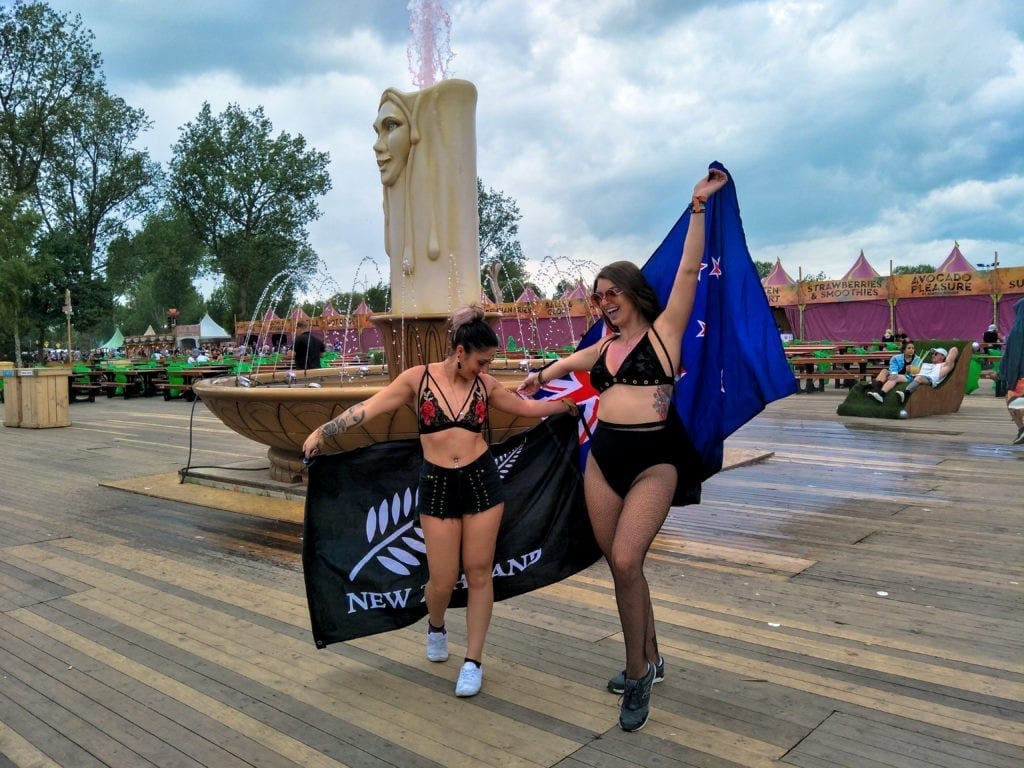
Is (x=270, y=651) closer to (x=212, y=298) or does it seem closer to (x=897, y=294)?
(x=897, y=294)

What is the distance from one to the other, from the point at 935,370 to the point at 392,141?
947 cm

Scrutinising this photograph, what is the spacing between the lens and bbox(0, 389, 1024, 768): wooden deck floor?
2992 millimetres

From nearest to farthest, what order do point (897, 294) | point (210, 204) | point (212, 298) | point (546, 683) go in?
point (546, 683), point (897, 294), point (210, 204), point (212, 298)

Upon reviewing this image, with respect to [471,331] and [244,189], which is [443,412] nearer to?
[471,331]

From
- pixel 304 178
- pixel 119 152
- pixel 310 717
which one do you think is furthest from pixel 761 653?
pixel 304 178

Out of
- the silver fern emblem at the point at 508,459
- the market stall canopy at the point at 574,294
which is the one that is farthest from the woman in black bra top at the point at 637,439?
the market stall canopy at the point at 574,294

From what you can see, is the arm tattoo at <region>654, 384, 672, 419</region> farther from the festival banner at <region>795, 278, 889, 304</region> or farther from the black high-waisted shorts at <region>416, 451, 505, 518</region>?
the festival banner at <region>795, 278, 889, 304</region>

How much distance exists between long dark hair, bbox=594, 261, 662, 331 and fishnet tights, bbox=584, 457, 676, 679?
2.12 feet

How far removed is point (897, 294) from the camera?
25.8 meters

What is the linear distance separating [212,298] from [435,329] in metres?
94.8

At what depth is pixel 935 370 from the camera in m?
13.0

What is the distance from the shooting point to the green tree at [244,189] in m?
54.2

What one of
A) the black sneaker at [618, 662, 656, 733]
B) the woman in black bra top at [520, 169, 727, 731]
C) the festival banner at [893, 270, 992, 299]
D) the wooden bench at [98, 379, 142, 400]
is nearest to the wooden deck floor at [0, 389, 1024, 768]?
the black sneaker at [618, 662, 656, 733]

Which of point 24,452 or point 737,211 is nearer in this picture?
point 737,211
